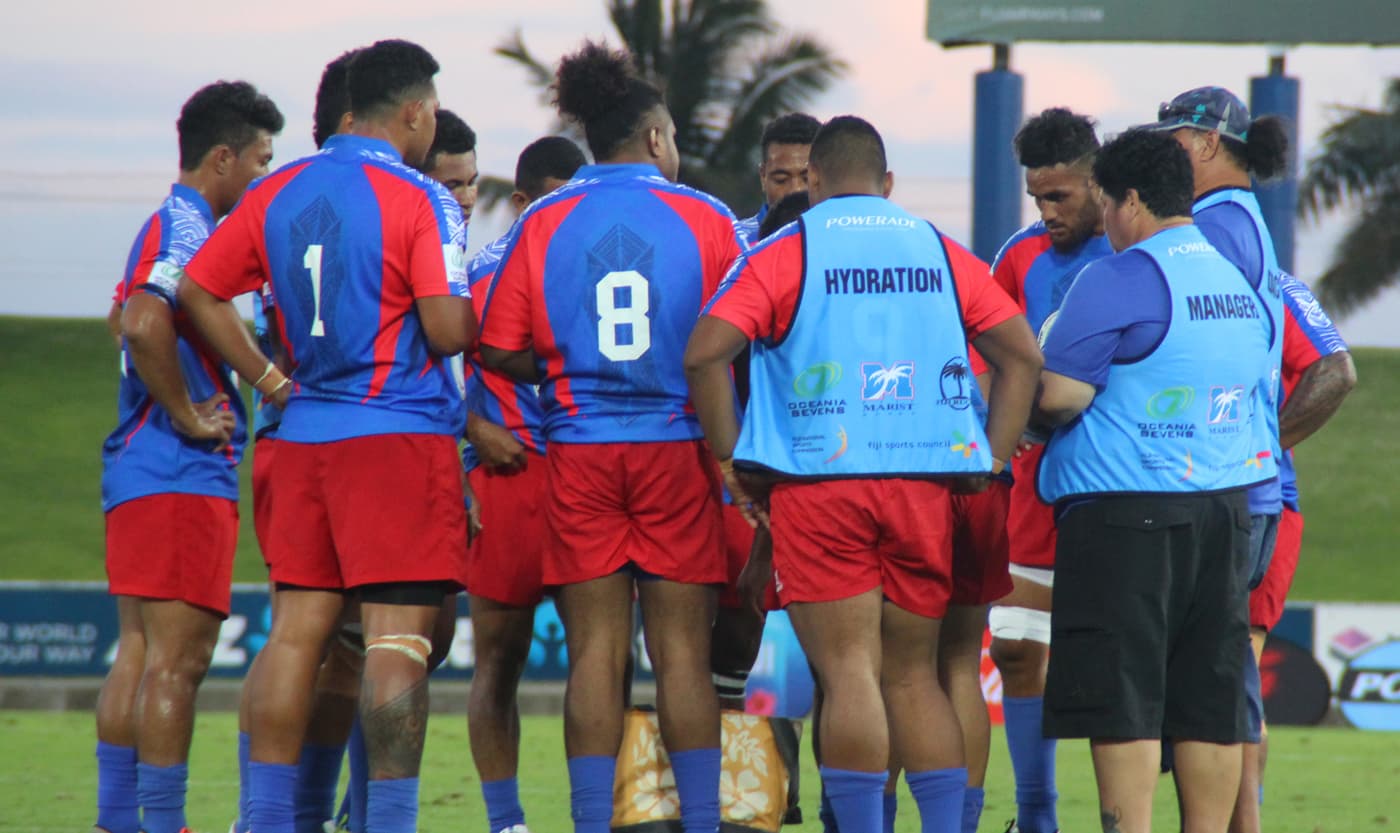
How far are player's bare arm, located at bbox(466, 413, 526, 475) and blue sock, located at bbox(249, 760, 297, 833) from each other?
1.23 meters

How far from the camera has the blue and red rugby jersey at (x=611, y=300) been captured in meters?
5.24

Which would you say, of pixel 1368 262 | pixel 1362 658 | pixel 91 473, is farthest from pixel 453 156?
pixel 1368 262

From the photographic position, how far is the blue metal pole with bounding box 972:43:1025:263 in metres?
17.0

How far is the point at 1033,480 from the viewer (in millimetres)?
6270

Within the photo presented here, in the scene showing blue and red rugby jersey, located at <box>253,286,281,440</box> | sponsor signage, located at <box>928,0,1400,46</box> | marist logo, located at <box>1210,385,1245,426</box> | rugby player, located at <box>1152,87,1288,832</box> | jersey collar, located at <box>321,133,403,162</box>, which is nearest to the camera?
marist logo, located at <box>1210,385,1245,426</box>

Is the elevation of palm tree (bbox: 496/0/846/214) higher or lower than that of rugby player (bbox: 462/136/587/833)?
higher

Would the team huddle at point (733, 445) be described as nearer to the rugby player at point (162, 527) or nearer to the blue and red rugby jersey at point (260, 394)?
the rugby player at point (162, 527)

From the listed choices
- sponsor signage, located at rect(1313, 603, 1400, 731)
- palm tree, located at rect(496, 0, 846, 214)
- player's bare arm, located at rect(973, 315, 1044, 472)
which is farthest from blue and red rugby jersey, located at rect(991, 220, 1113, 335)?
palm tree, located at rect(496, 0, 846, 214)

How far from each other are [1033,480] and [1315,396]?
3.27 feet

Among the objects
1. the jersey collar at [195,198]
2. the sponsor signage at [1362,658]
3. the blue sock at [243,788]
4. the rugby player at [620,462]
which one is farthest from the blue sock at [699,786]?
the sponsor signage at [1362,658]

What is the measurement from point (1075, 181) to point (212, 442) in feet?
10.4

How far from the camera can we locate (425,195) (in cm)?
516

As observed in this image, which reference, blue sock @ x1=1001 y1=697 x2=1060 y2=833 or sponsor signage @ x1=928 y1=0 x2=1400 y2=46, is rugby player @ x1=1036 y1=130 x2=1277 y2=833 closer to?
blue sock @ x1=1001 y1=697 x2=1060 y2=833

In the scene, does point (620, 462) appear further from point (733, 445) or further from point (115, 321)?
point (115, 321)
